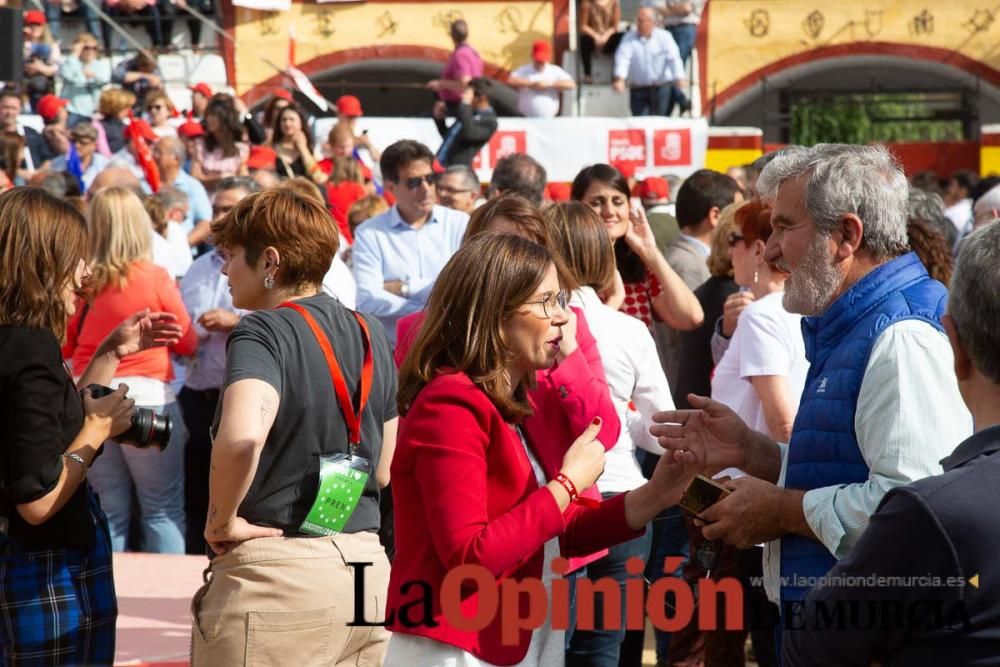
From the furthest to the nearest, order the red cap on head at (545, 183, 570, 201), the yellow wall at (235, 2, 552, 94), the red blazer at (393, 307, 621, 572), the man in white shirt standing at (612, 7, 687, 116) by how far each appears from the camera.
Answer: the yellow wall at (235, 2, 552, 94) < the man in white shirt standing at (612, 7, 687, 116) < the red cap on head at (545, 183, 570, 201) < the red blazer at (393, 307, 621, 572)

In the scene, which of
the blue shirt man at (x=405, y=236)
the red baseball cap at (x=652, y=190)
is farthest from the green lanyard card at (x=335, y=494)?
the red baseball cap at (x=652, y=190)

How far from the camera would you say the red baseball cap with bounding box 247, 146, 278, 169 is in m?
9.15

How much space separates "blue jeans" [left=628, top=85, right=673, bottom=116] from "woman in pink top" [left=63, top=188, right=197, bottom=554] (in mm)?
11005

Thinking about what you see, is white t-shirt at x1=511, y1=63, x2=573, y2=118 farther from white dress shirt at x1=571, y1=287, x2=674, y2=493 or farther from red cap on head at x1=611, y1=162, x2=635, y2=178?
white dress shirt at x1=571, y1=287, x2=674, y2=493

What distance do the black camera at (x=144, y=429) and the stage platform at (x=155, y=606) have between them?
111cm

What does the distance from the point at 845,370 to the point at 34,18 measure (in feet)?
53.8

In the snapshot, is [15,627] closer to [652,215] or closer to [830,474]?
[830,474]

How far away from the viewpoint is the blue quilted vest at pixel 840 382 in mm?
2705

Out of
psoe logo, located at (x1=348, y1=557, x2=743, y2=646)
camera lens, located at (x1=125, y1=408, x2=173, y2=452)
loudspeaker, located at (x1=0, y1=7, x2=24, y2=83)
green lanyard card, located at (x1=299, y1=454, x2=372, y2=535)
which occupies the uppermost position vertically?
loudspeaker, located at (x1=0, y1=7, x2=24, y2=83)

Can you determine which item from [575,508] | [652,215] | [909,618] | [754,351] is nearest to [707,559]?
[575,508]

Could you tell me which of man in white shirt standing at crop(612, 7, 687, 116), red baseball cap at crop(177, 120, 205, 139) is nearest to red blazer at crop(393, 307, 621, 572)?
red baseball cap at crop(177, 120, 205, 139)

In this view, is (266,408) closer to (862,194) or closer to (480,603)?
(480,603)

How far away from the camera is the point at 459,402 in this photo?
2697 millimetres

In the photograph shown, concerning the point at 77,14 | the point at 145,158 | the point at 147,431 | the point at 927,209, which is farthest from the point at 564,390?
the point at 77,14
